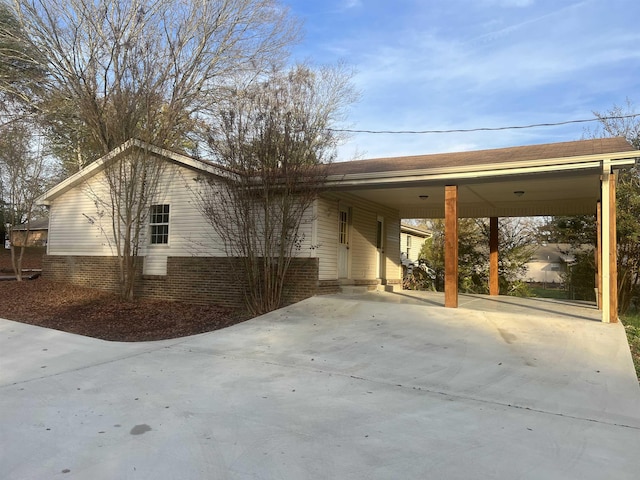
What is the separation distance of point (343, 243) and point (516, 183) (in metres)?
4.70

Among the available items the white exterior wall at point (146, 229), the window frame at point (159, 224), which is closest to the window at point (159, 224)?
the window frame at point (159, 224)

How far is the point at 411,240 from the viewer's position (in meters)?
25.5

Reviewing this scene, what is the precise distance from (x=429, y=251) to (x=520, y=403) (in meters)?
16.6

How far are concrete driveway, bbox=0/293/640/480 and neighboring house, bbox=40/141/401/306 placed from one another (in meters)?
3.44

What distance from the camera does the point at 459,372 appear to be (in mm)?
6078

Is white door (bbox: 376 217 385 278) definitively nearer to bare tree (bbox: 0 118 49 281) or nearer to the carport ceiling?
the carport ceiling

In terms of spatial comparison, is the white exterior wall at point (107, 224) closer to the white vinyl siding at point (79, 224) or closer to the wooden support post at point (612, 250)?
the white vinyl siding at point (79, 224)

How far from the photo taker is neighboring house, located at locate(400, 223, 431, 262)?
77.3 ft

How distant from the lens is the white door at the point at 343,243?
12.7m

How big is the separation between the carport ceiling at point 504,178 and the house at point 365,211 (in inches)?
0.9

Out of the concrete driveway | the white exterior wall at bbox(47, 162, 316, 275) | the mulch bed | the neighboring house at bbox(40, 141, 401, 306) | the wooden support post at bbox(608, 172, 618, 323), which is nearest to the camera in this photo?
the concrete driveway

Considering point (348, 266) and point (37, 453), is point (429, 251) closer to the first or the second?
point (348, 266)

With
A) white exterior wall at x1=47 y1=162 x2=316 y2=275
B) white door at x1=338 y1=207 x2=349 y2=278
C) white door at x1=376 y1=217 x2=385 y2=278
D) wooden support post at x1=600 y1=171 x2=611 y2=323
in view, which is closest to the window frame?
white exterior wall at x1=47 y1=162 x2=316 y2=275

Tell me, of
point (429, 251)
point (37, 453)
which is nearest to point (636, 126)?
point (429, 251)
